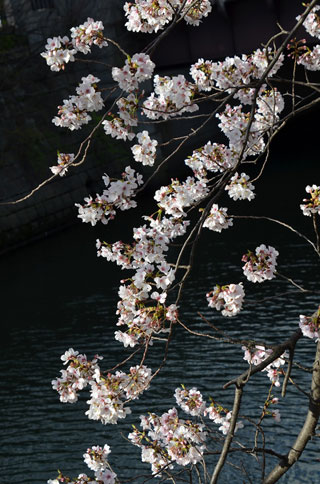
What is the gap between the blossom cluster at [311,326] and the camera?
4.30 m

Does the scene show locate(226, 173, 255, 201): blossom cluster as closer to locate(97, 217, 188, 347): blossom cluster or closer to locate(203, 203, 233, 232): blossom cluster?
locate(203, 203, 233, 232): blossom cluster

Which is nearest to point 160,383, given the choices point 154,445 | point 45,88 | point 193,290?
point 193,290

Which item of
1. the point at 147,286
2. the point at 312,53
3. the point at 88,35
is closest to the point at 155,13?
the point at 88,35

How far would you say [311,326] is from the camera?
14.5 feet

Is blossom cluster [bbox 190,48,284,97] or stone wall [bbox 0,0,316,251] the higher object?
stone wall [bbox 0,0,316,251]

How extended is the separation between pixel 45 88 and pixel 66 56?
1805 centimetres

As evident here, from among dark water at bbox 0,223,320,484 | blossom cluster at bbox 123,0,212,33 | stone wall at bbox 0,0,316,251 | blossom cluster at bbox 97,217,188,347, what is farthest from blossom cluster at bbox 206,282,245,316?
stone wall at bbox 0,0,316,251

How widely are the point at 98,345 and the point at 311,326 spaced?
29.2 feet

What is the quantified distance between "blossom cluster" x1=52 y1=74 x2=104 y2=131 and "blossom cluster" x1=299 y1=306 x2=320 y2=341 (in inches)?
64.8

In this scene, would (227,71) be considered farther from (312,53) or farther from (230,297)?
(230,297)

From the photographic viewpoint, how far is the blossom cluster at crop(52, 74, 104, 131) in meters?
5.00

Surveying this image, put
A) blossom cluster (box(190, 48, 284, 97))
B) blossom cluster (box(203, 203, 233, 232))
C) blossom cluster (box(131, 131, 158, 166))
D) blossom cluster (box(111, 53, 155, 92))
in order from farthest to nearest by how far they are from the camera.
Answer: blossom cluster (box(190, 48, 284, 97)) < blossom cluster (box(203, 203, 233, 232)) < blossom cluster (box(131, 131, 158, 166)) < blossom cluster (box(111, 53, 155, 92))

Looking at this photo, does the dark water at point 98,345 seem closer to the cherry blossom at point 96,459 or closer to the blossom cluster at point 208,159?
the cherry blossom at point 96,459

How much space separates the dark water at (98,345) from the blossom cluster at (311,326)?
4292 millimetres
